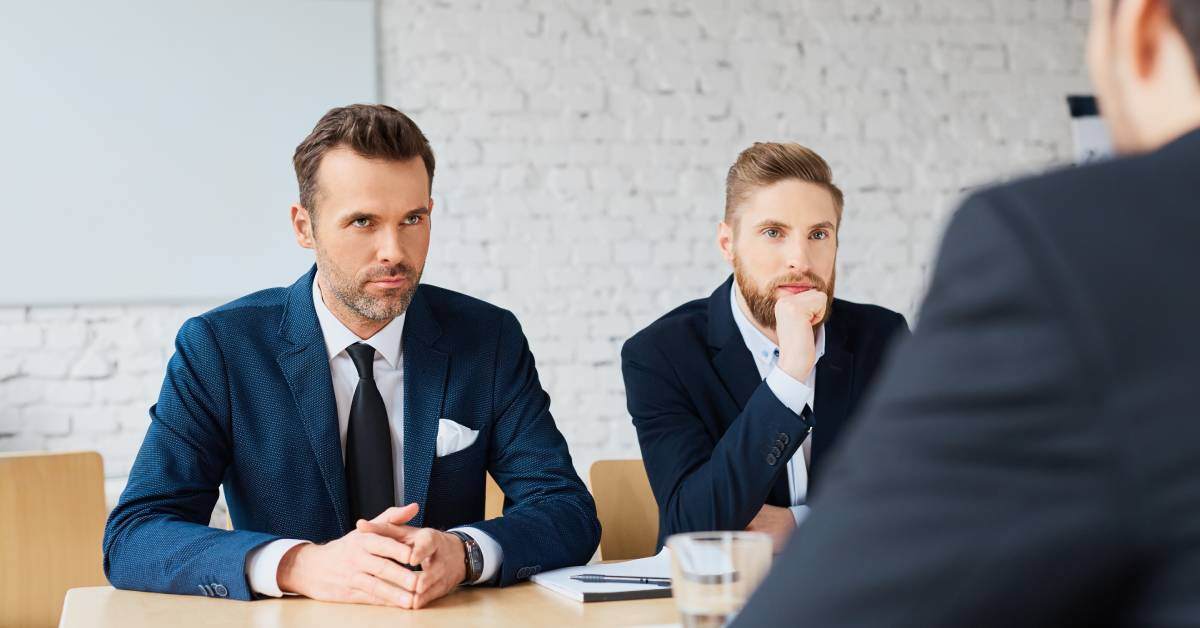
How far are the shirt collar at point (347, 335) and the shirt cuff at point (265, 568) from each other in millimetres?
504

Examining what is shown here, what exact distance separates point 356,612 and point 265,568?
6.6 inches

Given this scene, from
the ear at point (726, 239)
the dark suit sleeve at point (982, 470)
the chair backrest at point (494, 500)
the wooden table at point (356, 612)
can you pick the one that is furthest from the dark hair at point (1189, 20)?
the chair backrest at point (494, 500)

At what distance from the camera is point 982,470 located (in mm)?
424

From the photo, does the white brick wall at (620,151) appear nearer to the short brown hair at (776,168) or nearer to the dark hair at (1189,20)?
the short brown hair at (776,168)

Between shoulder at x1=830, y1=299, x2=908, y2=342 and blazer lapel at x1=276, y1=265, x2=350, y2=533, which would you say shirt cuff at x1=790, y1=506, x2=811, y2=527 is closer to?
shoulder at x1=830, y1=299, x2=908, y2=342

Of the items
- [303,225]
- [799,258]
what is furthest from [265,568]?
[799,258]

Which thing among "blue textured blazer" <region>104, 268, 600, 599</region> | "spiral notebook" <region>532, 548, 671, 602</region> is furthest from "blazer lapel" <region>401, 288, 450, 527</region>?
"spiral notebook" <region>532, 548, 671, 602</region>

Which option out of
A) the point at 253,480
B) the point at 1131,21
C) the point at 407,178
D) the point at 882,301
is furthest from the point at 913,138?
the point at 1131,21

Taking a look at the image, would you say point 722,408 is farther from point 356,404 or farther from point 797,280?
point 356,404

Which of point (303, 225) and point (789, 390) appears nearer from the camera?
point (789, 390)

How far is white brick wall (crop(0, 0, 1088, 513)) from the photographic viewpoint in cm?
351

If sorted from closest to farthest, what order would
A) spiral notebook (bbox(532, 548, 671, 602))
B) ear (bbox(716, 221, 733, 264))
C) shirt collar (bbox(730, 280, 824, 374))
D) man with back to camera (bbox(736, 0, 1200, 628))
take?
man with back to camera (bbox(736, 0, 1200, 628)) → spiral notebook (bbox(532, 548, 671, 602)) → shirt collar (bbox(730, 280, 824, 374)) → ear (bbox(716, 221, 733, 264))

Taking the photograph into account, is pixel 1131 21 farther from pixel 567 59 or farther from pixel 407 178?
pixel 567 59

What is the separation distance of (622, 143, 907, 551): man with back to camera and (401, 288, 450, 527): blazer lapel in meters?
0.43
